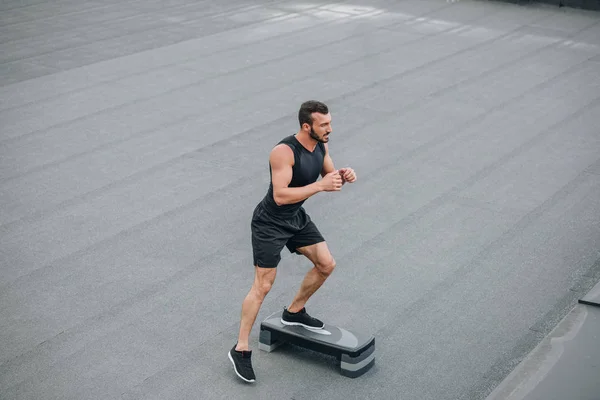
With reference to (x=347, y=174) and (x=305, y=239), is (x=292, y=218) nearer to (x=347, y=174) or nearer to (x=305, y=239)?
(x=305, y=239)

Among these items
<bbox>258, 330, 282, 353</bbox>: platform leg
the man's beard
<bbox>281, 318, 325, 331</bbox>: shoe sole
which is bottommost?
<bbox>258, 330, 282, 353</bbox>: platform leg

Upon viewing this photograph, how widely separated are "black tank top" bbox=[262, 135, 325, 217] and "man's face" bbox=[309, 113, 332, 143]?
0.42 feet

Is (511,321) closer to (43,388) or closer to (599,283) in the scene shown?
(599,283)

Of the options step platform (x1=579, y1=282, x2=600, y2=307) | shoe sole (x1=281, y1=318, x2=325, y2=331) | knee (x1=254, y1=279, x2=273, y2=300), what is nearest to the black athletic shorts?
knee (x1=254, y1=279, x2=273, y2=300)

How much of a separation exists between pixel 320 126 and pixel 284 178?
1.29 ft

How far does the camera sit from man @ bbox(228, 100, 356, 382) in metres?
5.22

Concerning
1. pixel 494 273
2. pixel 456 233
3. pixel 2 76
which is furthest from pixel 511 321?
pixel 2 76

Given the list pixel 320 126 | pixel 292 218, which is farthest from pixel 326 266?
pixel 320 126

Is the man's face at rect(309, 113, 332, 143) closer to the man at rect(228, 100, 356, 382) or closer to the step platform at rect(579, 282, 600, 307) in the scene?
the man at rect(228, 100, 356, 382)

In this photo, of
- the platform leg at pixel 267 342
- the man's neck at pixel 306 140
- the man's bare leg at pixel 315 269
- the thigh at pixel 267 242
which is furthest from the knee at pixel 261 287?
the man's neck at pixel 306 140

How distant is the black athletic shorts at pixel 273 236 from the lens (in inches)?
212

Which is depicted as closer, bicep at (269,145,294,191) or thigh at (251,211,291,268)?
bicep at (269,145,294,191)

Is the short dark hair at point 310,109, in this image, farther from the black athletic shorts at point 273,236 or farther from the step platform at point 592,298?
the step platform at point 592,298

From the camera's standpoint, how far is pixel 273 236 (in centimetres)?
540
